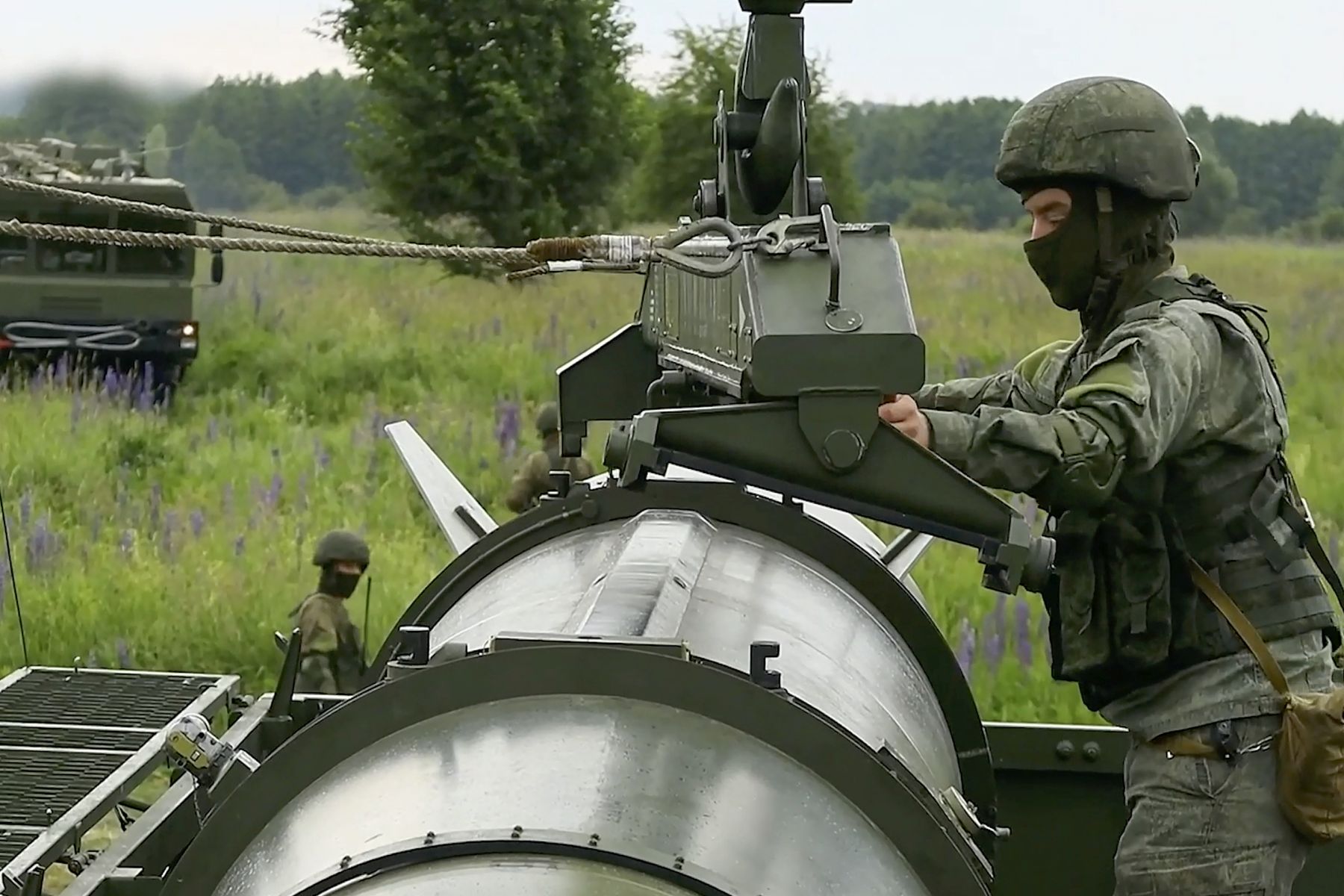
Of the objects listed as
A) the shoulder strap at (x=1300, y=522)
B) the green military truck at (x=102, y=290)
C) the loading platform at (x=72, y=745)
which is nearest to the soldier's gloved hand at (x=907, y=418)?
the shoulder strap at (x=1300, y=522)

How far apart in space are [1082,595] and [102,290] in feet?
39.5

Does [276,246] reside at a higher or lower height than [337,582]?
higher

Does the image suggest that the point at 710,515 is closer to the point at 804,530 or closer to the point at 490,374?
the point at 804,530

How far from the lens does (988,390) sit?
342 cm

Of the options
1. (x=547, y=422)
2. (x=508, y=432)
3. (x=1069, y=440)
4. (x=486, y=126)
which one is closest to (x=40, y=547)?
(x=547, y=422)

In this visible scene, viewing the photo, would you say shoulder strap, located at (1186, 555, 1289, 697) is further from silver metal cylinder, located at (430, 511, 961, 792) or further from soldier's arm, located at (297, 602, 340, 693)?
soldier's arm, located at (297, 602, 340, 693)

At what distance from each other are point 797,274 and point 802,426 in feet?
0.73

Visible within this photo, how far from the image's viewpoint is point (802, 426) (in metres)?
2.38

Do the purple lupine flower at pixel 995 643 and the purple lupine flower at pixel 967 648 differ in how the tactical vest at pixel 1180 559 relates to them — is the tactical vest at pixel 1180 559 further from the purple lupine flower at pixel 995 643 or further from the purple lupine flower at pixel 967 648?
the purple lupine flower at pixel 995 643

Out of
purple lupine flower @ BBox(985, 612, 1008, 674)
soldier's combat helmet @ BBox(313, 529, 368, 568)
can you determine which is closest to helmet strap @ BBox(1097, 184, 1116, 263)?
soldier's combat helmet @ BBox(313, 529, 368, 568)

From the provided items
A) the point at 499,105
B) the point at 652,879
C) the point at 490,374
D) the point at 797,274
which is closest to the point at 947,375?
the point at 490,374

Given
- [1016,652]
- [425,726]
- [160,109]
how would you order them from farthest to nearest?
1. [160,109]
2. [1016,652]
3. [425,726]

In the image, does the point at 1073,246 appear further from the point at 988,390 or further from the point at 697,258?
the point at 697,258

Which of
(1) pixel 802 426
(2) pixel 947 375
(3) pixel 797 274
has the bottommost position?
(2) pixel 947 375
